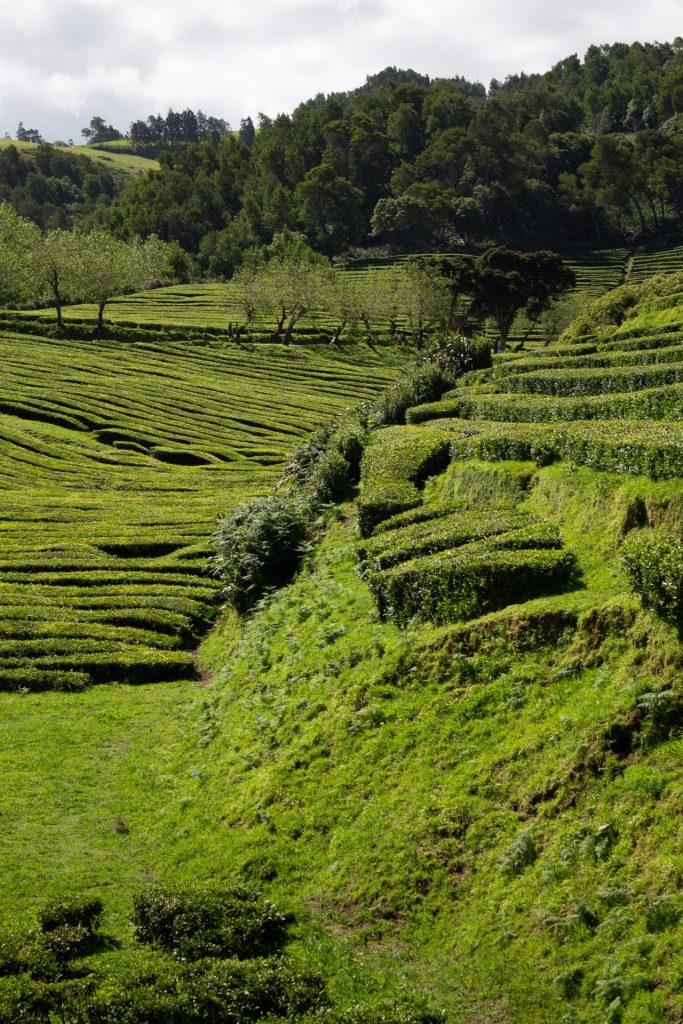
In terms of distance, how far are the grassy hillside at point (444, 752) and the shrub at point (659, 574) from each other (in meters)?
0.04

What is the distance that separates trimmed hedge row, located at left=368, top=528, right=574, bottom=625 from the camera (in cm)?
1655

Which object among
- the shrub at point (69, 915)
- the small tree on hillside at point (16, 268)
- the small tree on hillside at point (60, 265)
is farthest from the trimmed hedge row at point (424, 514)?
the small tree on hillside at point (16, 268)

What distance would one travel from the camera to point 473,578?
667 inches

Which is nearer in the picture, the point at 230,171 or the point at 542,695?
the point at 542,695

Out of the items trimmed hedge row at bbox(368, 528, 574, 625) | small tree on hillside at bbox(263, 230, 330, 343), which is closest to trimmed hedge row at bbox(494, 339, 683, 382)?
trimmed hedge row at bbox(368, 528, 574, 625)

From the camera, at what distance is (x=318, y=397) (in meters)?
79.0

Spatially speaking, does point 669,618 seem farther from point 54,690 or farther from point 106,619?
point 106,619

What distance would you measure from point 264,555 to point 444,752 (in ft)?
43.8

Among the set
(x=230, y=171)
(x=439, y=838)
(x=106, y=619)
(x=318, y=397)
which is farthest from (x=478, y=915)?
(x=230, y=171)

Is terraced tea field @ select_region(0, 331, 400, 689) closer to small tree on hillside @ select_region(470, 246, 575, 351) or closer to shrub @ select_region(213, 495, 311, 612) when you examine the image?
shrub @ select_region(213, 495, 311, 612)

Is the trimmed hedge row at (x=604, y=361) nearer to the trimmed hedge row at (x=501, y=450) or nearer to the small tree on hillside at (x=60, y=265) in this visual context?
the trimmed hedge row at (x=501, y=450)

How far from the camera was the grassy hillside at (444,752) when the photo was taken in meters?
10.9

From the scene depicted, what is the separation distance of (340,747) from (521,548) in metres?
5.44

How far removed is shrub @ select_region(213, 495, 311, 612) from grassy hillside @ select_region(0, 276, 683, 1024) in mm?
865
